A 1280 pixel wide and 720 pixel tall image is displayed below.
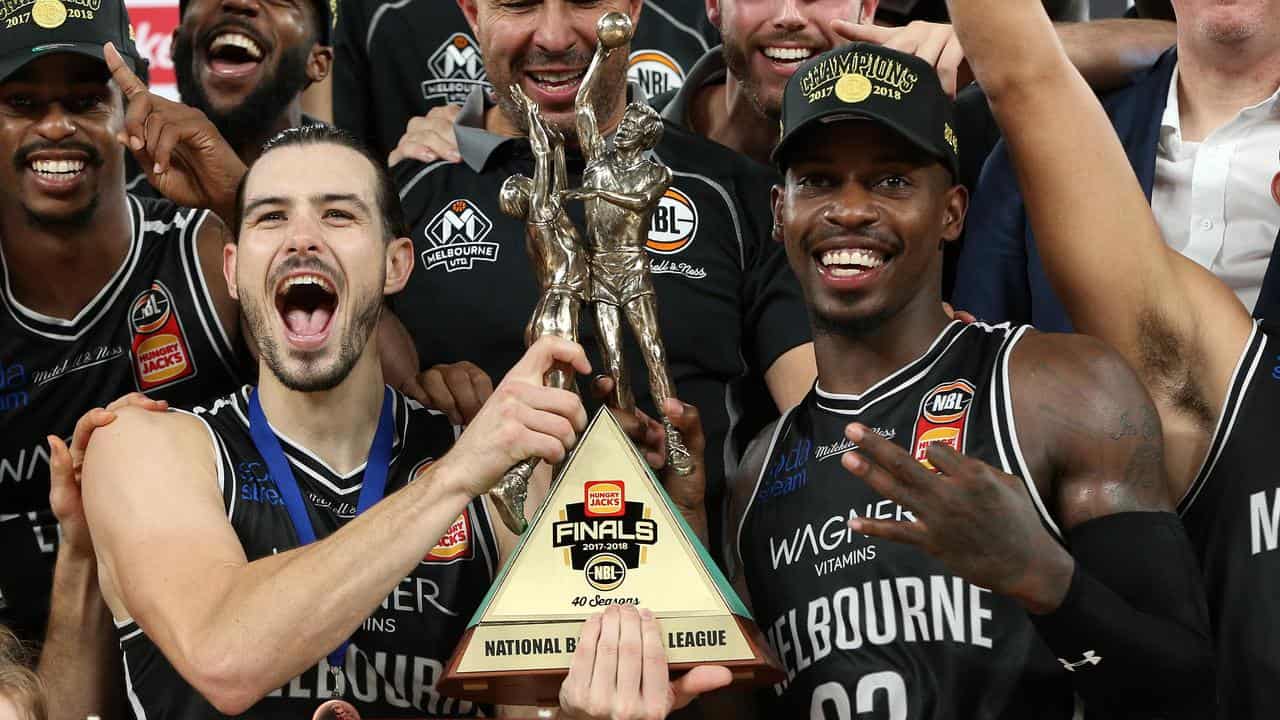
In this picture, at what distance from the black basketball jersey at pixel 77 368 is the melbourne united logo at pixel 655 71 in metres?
1.28

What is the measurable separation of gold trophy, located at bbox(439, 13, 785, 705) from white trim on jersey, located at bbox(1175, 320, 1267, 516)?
679mm

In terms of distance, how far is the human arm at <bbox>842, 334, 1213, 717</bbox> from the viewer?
185 cm

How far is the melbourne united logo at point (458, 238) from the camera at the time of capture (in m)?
2.84

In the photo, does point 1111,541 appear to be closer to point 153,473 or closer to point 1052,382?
point 1052,382

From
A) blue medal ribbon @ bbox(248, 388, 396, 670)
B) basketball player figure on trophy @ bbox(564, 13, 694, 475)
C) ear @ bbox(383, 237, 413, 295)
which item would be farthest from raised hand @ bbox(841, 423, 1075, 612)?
ear @ bbox(383, 237, 413, 295)

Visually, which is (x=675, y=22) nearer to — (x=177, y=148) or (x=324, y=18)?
(x=324, y=18)

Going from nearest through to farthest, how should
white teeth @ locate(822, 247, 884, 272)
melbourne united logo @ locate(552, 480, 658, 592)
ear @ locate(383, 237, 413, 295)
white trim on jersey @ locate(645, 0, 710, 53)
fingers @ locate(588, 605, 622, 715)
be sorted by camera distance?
1. fingers @ locate(588, 605, 622, 715)
2. melbourne united logo @ locate(552, 480, 658, 592)
3. white teeth @ locate(822, 247, 884, 272)
4. ear @ locate(383, 237, 413, 295)
5. white trim on jersey @ locate(645, 0, 710, 53)

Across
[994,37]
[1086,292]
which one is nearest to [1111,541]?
[1086,292]

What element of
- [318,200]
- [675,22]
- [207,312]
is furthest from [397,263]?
[675,22]

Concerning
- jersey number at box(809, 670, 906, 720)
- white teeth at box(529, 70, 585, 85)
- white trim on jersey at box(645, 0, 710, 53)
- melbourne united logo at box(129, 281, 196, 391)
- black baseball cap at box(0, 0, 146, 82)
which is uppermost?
white trim on jersey at box(645, 0, 710, 53)

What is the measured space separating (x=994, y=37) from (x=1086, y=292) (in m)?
0.38

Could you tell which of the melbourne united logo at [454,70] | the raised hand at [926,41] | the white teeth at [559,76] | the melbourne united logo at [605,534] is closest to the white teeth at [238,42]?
the melbourne united logo at [454,70]

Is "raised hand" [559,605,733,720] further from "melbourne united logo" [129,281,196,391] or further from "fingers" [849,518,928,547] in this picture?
"melbourne united logo" [129,281,196,391]

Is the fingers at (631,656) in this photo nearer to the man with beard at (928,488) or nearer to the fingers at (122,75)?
the man with beard at (928,488)
